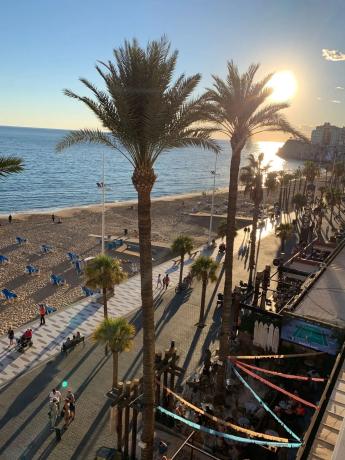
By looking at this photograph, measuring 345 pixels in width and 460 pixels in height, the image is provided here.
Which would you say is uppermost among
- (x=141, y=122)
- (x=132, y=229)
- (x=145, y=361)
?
(x=141, y=122)

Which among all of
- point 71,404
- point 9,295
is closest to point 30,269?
point 9,295

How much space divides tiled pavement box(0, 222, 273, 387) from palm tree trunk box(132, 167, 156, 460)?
26.6 feet

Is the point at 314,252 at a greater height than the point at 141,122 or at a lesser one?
lesser

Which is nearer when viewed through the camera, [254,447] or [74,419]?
[254,447]

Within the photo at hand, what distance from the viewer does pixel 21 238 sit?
3844 cm

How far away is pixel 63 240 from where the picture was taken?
39875 mm

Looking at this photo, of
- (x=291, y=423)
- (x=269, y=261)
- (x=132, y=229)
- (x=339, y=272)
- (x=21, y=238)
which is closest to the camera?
(x=291, y=423)

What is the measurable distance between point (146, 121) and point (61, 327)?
1483 centimetres

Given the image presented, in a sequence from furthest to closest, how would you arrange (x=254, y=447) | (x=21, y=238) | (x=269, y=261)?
1. (x=21, y=238)
2. (x=269, y=261)
3. (x=254, y=447)

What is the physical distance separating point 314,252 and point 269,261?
4.81 m

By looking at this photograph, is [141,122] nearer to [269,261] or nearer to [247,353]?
[247,353]

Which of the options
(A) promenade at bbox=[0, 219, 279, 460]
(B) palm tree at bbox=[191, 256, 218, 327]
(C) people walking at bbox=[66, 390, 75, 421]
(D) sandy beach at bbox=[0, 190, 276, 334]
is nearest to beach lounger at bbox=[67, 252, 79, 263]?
(D) sandy beach at bbox=[0, 190, 276, 334]

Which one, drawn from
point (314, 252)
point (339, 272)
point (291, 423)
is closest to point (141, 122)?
point (291, 423)

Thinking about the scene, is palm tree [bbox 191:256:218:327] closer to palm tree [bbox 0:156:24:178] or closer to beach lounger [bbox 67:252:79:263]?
palm tree [bbox 0:156:24:178]
